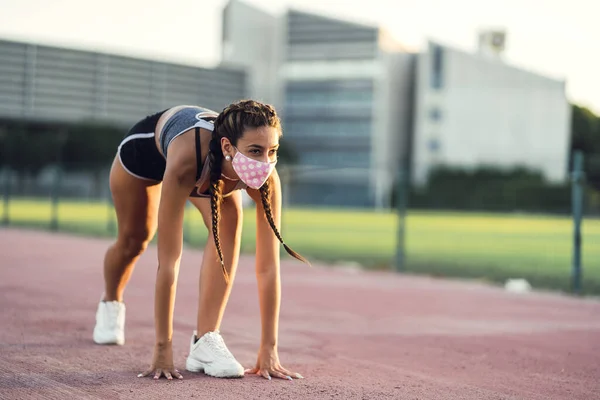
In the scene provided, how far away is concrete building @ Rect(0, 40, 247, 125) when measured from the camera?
3563 inches

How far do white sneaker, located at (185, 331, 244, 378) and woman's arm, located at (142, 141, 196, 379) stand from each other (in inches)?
8.3

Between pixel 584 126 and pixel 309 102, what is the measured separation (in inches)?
1174

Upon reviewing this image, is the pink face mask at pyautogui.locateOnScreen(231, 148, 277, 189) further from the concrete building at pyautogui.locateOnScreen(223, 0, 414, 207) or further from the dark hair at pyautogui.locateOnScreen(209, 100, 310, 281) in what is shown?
the concrete building at pyautogui.locateOnScreen(223, 0, 414, 207)

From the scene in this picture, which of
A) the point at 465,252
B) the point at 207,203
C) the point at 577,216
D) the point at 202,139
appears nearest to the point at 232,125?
the point at 202,139

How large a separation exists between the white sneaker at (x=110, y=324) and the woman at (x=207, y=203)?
0.05 ft

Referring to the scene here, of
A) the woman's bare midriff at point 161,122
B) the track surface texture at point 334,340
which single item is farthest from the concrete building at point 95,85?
the woman's bare midriff at point 161,122

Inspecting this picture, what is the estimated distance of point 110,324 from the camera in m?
5.52

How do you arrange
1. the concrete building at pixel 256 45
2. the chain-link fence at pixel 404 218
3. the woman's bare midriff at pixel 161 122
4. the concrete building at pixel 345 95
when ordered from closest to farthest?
the woman's bare midriff at pixel 161 122, the chain-link fence at pixel 404 218, the concrete building at pixel 345 95, the concrete building at pixel 256 45

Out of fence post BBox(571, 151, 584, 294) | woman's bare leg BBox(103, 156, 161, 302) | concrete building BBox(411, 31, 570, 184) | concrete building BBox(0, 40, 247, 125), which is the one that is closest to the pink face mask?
woman's bare leg BBox(103, 156, 161, 302)

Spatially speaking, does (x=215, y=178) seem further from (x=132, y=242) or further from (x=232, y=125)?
(x=132, y=242)

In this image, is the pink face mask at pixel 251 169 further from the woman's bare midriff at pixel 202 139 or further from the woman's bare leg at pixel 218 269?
the woman's bare leg at pixel 218 269

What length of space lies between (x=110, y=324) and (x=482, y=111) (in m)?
76.7

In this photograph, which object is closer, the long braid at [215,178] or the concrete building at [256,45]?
the long braid at [215,178]

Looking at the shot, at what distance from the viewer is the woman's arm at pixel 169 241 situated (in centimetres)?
428
